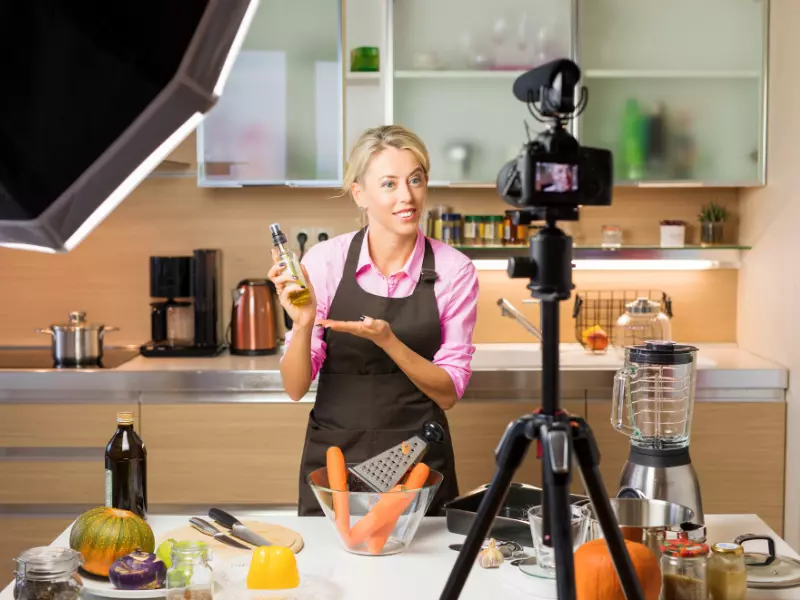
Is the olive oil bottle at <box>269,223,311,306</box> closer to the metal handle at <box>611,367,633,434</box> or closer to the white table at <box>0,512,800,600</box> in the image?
the white table at <box>0,512,800,600</box>

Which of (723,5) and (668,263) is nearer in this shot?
(723,5)

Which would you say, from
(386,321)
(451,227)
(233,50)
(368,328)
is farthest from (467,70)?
(233,50)

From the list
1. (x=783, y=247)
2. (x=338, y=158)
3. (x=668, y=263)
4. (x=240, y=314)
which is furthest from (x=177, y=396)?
(x=783, y=247)

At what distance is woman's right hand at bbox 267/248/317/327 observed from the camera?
203 centimetres

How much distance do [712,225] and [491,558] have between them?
236 cm

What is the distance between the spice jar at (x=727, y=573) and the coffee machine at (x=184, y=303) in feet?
7.72

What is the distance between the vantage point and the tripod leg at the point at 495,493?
1269mm

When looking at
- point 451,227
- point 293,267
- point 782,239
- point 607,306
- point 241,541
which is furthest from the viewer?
point 607,306

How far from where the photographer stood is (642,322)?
352 centimetres

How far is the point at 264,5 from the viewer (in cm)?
347

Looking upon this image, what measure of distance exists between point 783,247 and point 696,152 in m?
0.46

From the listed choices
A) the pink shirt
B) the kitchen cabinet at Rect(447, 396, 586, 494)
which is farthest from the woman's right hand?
the kitchen cabinet at Rect(447, 396, 586, 494)

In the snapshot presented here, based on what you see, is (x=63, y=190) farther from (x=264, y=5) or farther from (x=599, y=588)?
(x=264, y=5)

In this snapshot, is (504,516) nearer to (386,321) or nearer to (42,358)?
(386,321)
